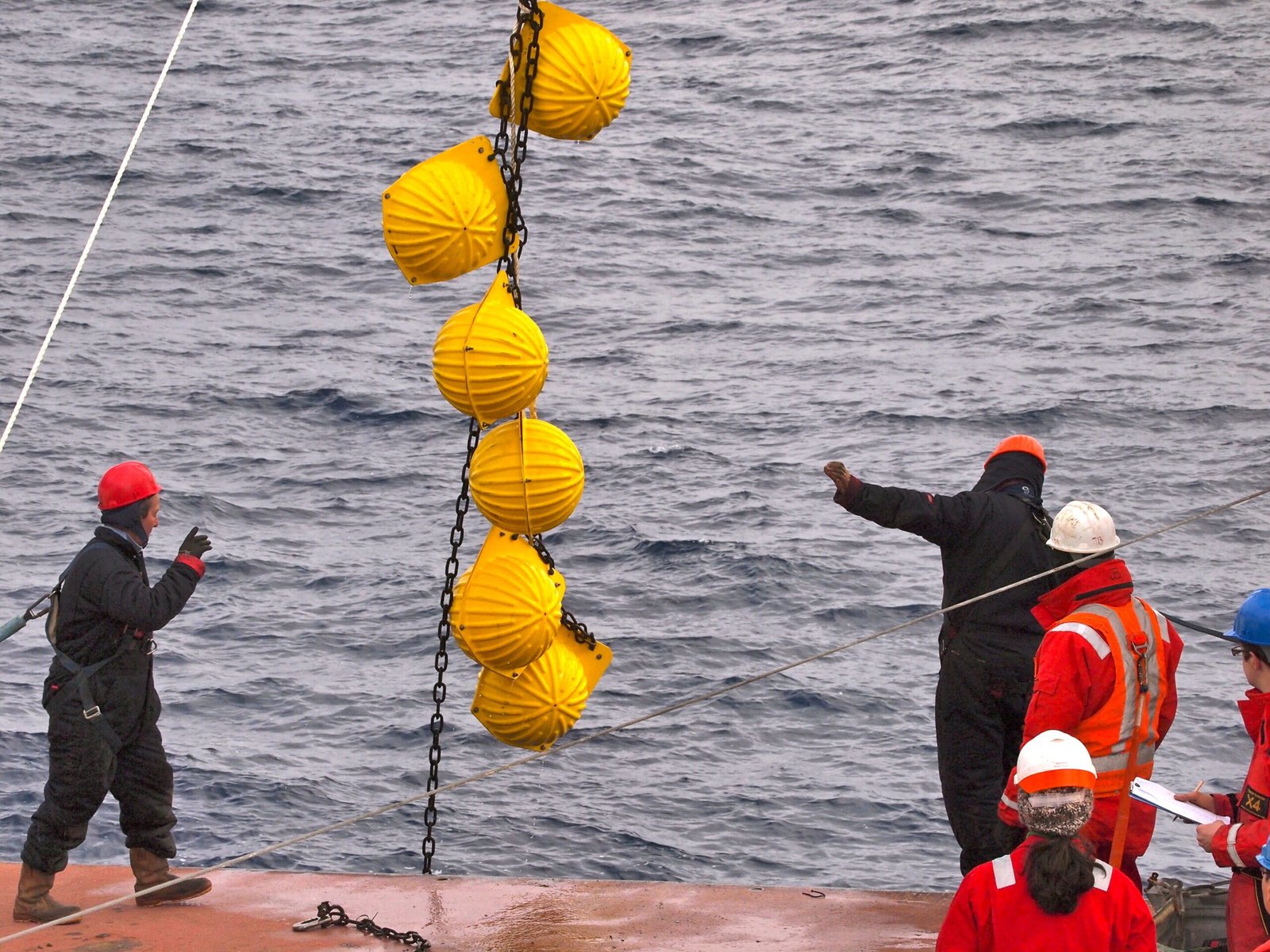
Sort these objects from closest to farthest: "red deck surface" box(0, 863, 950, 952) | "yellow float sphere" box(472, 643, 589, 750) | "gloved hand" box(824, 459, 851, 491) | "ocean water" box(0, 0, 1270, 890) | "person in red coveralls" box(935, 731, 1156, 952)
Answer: "person in red coveralls" box(935, 731, 1156, 952)
"yellow float sphere" box(472, 643, 589, 750)
"gloved hand" box(824, 459, 851, 491)
"red deck surface" box(0, 863, 950, 952)
"ocean water" box(0, 0, 1270, 890)

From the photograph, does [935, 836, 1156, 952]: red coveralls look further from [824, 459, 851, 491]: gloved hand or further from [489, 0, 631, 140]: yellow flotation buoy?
[489, 0, 631, 140]: yellow flotation buoy

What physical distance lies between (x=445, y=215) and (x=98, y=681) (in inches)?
81.8

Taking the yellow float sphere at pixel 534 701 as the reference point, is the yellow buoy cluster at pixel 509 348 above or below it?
above

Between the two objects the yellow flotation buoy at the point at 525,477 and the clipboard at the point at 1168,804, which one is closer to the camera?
the clipboard at the point at 1168,804

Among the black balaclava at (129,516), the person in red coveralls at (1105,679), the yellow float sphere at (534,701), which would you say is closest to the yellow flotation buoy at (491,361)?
the yellow float sphere at (534,701)

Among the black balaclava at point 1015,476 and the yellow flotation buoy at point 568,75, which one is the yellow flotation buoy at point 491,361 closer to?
the yellow flotation buoy at point 568,75

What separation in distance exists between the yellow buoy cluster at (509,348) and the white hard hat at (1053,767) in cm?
189

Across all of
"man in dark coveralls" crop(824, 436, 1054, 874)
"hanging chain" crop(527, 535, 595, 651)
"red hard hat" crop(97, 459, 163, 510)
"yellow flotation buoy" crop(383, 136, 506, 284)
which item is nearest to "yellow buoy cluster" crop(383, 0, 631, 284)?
"yellow flotation buoy" crop(383, 136, 506, 284)

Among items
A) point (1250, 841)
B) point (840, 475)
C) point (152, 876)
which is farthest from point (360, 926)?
point (1250, 841)

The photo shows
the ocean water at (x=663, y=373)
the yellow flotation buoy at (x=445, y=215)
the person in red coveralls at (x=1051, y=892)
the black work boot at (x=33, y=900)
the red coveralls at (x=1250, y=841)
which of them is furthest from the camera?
the ocean water at (x=663, y=373)

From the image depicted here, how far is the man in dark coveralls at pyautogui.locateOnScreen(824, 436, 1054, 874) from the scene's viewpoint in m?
5.52

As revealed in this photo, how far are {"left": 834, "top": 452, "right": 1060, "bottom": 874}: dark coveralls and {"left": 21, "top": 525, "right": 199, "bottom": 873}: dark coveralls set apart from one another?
2.44m

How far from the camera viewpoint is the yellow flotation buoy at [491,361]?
16.3 feet

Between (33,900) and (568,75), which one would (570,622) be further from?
(33,900)
